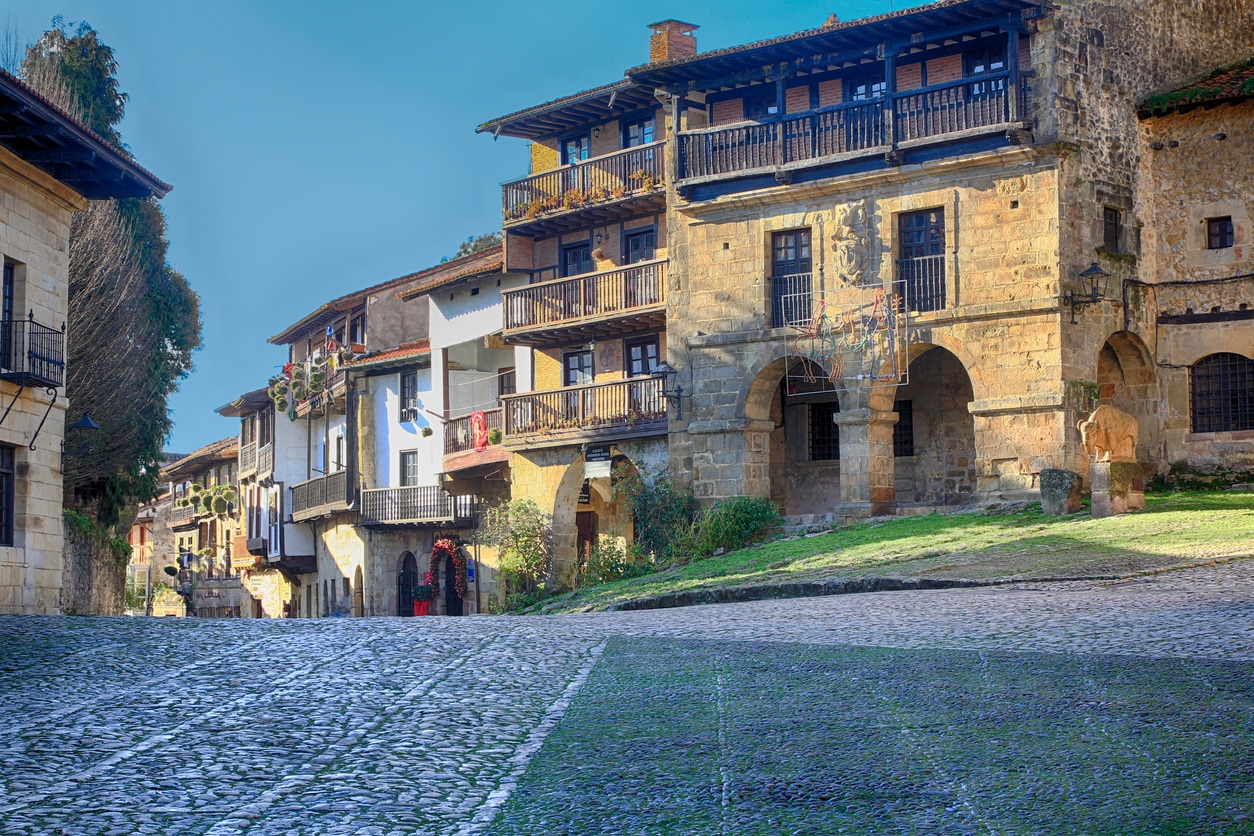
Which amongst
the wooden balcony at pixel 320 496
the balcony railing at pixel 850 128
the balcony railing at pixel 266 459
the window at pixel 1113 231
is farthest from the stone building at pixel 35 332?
the balcony railing at pixel 266 459

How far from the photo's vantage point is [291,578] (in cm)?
5281

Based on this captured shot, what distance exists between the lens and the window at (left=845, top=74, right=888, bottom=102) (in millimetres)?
30328

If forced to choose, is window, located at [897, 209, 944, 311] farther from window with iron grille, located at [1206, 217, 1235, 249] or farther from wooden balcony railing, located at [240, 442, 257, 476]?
wooden balcony railing, located at [240, 442, 257, 476]

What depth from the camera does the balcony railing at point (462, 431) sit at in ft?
123

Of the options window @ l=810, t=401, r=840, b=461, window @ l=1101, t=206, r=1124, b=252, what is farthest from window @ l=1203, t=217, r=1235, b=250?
window @ l=810, t=401, r=840, b=461

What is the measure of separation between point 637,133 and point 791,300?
7.01m

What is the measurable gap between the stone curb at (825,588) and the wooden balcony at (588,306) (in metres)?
11.9

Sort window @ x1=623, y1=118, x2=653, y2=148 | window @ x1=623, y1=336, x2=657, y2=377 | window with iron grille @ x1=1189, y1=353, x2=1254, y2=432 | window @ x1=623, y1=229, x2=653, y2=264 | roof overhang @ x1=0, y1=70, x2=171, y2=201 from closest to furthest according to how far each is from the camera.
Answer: roof overhang @ x1=0, y1=70, x2=171, y2=201 → window with iron grille @ x1=1189, y1=353, x2=1254, y2=432 → window @ x1=623, y1=336, x2=657, y2=377 → window @ x1=623, y1=229, x2=653, y2=264 → window @ x1=623, y1=118, x2=653, y2=148

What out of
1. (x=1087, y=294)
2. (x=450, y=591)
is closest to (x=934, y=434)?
(x=1087, y=294)

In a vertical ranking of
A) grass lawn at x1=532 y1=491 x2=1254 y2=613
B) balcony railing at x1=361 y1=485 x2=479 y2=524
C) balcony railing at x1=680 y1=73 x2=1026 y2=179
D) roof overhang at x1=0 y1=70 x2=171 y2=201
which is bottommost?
grass lawn at x1=532 y1=491 x2=1254 y2=613

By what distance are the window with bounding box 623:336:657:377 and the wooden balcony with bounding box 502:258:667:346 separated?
388 millimetres

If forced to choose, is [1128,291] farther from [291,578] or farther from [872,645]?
[291,578]

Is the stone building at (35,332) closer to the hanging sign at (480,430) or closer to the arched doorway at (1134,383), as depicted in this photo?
the hanging sign at (480,430)

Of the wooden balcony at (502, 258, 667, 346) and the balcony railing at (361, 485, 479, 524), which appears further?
the balcony railing at (361, 485, 479, 524)
